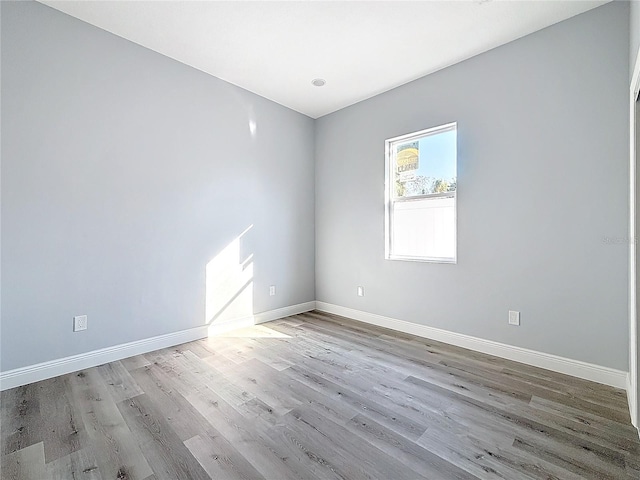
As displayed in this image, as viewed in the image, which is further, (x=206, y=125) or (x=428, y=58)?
(x=206, y=125)

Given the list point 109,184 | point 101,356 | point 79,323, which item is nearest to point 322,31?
point 109,184

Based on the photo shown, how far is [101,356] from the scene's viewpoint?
2.60m

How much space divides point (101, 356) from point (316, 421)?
2.04 meters

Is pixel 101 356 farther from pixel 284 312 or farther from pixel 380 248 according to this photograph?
pixel 380 248

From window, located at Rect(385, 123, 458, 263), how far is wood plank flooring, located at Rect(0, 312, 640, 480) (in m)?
1.21

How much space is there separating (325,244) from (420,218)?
1488mm

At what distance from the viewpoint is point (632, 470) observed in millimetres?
1432

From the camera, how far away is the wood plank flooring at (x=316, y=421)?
4.77 ft

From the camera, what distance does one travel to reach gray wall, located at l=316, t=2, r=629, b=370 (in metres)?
2.26

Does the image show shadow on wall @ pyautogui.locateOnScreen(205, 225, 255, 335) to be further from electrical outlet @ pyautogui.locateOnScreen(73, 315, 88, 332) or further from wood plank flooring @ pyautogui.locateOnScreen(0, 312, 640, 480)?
electrical outlet @ pyautogui.locateOnScreen(73, 315, 88, 332)

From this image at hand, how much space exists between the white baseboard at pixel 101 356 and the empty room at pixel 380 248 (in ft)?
0.07

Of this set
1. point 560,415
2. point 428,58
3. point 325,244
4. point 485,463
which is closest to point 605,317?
point 560,415

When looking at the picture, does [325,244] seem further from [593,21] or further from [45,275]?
[593,21]

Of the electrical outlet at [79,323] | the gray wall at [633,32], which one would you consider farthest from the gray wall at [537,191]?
the electrical outlet at [79,323]
